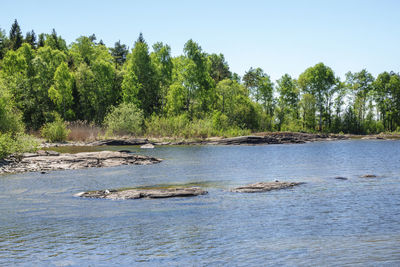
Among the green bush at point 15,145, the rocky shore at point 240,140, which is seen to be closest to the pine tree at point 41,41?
the rocky shore at point 240,140

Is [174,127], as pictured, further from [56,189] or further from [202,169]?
[56,189]

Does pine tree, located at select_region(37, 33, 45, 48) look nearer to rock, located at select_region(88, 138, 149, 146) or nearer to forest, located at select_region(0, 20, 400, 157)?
forest, located at select_region(0, 20, 400, 157)

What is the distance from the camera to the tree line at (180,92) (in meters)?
85.7

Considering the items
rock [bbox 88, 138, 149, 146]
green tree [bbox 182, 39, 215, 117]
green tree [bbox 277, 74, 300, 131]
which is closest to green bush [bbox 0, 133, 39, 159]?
rock [bbox 88, 138, 149, 146]

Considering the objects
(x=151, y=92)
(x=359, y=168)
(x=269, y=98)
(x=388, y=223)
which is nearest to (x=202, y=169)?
(x=359, y=168)

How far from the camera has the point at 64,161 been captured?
3478 cm

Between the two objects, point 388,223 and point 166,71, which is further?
point 166,71

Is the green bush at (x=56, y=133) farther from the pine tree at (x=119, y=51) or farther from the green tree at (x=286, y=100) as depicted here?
the pine tree at (x=119, y=51)

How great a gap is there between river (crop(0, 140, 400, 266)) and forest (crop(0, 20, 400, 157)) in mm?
51065

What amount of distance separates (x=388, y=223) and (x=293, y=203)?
15.5 feet

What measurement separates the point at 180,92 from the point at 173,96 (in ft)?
6.34

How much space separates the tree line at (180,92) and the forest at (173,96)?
238mm

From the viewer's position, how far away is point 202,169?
34.0 m

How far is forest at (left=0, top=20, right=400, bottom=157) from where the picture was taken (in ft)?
270
